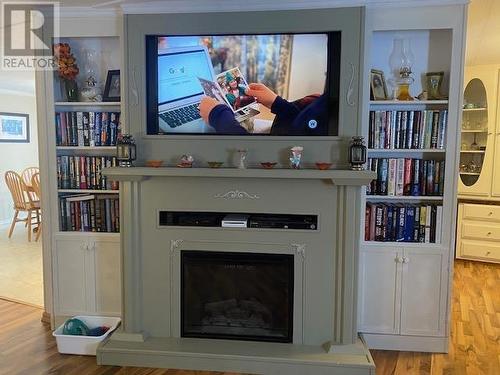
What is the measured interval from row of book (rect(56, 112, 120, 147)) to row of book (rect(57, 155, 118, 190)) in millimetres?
107

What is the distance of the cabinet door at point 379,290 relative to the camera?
296 centimetres

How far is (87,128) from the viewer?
3.23m

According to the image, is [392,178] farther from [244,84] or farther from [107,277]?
[107,277]

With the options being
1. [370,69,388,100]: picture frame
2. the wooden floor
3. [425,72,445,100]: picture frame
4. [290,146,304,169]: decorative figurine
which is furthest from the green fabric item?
[425,72,445,100]: picture frame

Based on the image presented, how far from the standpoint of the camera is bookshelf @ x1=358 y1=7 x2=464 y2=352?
9.53ft

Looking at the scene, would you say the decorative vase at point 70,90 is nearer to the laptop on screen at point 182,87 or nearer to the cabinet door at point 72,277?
the laptop on screen at point 182,87

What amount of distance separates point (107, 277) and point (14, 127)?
5.17m

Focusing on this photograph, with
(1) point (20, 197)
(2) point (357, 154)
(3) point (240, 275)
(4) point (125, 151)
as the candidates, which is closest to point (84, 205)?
(4) point (125, 151)

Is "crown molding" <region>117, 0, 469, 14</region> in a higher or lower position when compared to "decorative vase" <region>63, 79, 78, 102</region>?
higher

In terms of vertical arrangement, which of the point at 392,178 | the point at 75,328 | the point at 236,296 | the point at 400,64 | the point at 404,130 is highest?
the point at 400,64

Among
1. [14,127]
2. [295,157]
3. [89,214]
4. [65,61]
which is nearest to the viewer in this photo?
[295,157]

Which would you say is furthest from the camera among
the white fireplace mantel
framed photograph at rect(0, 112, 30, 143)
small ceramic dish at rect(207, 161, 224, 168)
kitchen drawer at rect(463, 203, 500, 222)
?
framed photograph at rect(0, 112, 30, 143)

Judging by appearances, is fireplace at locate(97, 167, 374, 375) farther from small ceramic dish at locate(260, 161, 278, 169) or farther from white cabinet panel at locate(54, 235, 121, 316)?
white cabinet panel at locate(54, 235, 121, 316)

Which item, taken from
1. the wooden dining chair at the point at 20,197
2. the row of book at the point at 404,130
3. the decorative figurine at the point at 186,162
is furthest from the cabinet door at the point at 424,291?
the wooden dining chair at the point at 20,197
